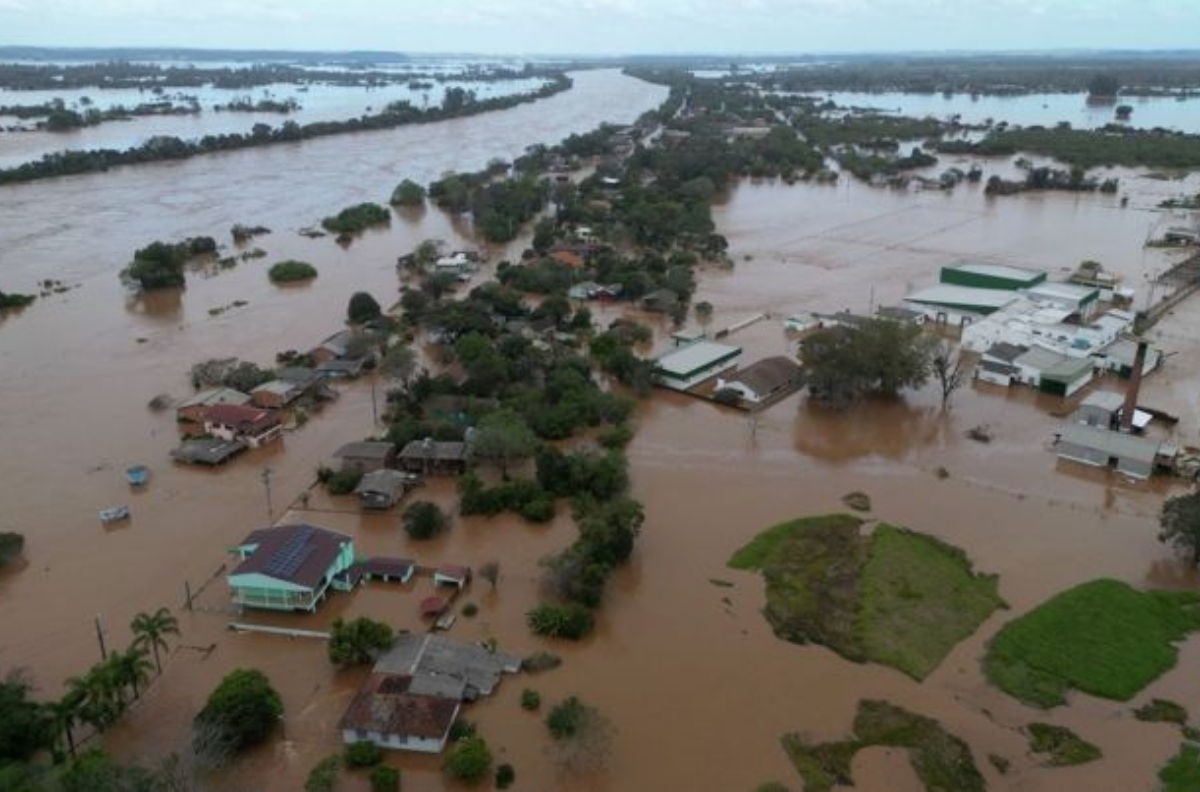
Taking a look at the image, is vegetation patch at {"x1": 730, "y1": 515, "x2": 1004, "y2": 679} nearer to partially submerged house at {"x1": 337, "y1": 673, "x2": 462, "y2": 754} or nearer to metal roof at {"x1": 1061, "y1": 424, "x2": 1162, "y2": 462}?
partially submerged house at {"x1": 337, "y1": 673, "x2": 462, "y2": 754}

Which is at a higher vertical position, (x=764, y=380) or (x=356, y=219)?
(x=356, y=219)

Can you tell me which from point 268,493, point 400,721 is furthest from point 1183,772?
point 268,493

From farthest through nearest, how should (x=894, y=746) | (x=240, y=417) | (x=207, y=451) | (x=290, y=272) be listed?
1. (x=290, y=272)
2. (x=240, y=417)
3. (x=207, y=451)
4. (x=894, y=746)

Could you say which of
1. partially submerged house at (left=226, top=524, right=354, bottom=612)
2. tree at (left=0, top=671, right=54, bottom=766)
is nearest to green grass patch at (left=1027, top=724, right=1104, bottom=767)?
Result: partially submerged house at (left=226, top=524, right=354, bottom=612)

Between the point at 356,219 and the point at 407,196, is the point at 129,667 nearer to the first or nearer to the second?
the point at 356,219

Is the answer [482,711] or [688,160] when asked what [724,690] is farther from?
[688,160]

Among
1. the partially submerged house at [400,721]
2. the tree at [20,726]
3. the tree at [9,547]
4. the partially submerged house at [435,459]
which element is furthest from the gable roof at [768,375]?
the tree at [20,726]
